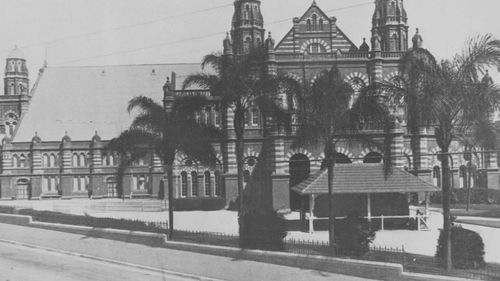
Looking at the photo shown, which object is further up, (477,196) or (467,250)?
(467,250)

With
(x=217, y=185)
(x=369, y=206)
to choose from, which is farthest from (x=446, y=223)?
(x=217, y=185)

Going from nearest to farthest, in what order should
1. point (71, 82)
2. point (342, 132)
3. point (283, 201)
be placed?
point (342, 132), point (283, 201), point (71, 82)

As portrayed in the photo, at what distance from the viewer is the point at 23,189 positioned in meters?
66.6

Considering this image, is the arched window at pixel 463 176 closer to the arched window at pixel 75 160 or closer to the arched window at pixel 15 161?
the arched window at pixel 75 160

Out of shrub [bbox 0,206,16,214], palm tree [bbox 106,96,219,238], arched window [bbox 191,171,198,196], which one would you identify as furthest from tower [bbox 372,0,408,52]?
shrub [bbox 0,206,16,214]

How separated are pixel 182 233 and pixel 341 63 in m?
25.8

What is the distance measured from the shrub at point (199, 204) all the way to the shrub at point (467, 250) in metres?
31.9

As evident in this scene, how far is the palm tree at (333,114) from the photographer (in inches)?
896

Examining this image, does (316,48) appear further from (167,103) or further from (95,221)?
(95,221)

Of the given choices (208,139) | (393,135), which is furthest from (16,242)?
(393,135)

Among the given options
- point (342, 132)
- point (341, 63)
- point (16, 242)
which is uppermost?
point (341, 63)

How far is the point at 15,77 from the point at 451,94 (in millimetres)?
74163

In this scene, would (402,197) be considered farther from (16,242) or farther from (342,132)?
(16,242)

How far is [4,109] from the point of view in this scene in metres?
79.1
